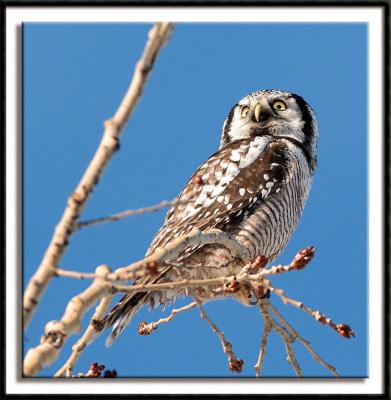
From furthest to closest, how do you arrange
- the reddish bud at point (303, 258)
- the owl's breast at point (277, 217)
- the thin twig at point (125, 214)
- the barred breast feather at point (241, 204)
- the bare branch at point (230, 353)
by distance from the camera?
1. the owl's breast at point (277, 217)
2. the barred breast feather at point (241, 204)
3. the bare branch at point (230, 353)
4. the reddish bud at point (303, 258)
5. the thin twig at point (125, 214)

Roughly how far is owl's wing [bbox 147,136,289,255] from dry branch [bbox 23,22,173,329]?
66.6 inches

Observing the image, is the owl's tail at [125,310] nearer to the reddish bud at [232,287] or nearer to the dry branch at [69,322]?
the reddish bud at [232,287]

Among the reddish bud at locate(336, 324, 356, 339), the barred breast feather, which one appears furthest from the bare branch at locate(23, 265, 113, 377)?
the barred breast feather

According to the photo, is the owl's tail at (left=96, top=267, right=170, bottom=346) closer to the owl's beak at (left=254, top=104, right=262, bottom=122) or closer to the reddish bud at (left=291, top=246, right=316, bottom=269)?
the reddish bud at (left=291, top=246, right=316, bottom=269)

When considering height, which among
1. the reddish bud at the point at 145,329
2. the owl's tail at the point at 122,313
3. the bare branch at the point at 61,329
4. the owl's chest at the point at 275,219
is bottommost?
the bare branch at the point at 61,329

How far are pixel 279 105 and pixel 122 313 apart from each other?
186cm

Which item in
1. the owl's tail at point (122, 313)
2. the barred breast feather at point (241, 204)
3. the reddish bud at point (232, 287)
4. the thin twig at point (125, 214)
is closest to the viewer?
the thin twig at point (125, 214)

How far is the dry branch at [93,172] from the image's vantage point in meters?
1.46

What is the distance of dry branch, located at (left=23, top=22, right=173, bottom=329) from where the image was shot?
4.81 feet

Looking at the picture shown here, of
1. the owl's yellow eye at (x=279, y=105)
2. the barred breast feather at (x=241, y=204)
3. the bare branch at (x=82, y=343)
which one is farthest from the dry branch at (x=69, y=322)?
the owl's yellow eye at (x=279, y=105)

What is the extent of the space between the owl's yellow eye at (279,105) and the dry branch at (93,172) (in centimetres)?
264

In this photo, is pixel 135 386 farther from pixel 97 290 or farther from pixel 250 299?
pixel 250 299

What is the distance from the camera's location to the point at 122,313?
2.86 metres

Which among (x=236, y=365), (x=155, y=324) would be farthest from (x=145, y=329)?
(x=236, y=365)
